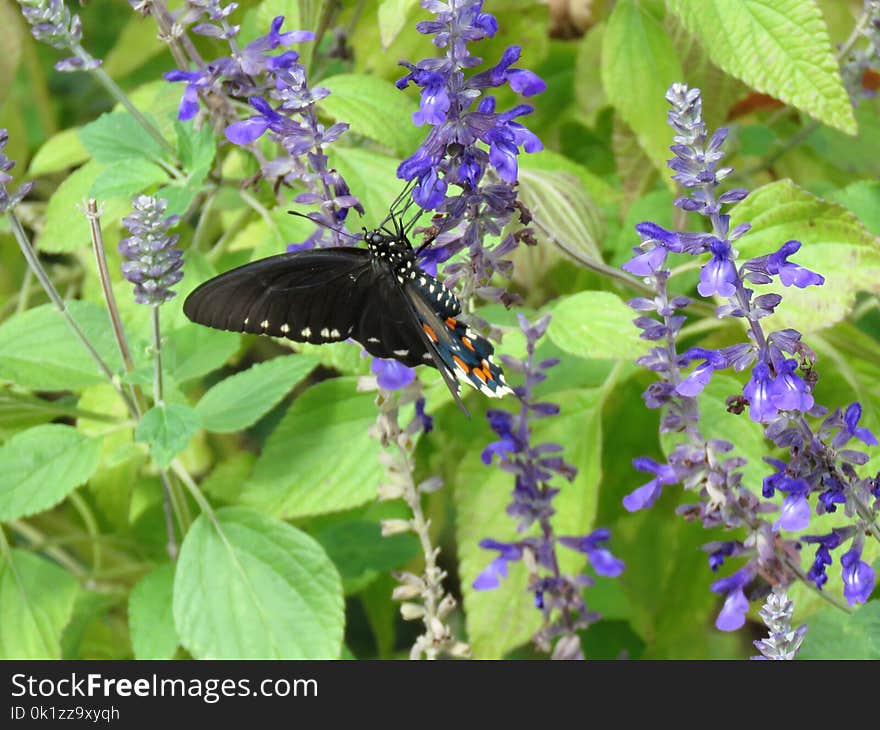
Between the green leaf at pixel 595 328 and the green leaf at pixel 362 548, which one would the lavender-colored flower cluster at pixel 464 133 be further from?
the green leaf at pixel 362 548

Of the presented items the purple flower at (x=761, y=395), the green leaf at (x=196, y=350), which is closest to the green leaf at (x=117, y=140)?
the green leaf at (x=196, y=350)

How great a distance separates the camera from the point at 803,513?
2.89 feet

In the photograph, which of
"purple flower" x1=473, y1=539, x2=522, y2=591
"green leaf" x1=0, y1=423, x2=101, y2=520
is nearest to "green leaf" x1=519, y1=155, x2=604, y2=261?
"purple flower" x1=473, y1=539, x2=522, y2=591

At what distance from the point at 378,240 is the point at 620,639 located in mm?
920

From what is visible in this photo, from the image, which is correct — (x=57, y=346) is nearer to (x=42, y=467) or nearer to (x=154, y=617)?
(x=42, y=467)

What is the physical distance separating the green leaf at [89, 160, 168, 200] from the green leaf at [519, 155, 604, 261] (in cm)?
43

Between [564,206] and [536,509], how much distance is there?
398 mm

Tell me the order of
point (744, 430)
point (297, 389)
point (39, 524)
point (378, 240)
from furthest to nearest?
point (297, 389) → point (39, 524) → point (744, 430) → point (378, 240)

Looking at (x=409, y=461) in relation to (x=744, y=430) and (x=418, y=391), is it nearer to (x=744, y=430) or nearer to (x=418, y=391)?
(x=418, y=391)

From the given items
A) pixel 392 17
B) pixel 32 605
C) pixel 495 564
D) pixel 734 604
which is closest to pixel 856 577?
pixel 734 604

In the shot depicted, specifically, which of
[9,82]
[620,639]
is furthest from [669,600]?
[9,82]

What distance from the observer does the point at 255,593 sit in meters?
1.28

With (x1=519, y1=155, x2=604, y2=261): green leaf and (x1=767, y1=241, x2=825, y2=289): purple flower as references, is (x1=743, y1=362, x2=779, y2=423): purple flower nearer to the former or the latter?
(x1=767, y1=241, x2=825, y2=289): purple flower
